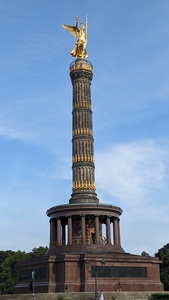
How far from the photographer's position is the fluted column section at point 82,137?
41.3m

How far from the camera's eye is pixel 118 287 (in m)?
34.0

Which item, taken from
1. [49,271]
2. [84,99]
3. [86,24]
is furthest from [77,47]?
[49,271]

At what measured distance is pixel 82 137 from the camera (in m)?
42.6

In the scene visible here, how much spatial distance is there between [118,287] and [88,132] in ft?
51.4

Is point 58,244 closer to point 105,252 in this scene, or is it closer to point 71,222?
point 71,222

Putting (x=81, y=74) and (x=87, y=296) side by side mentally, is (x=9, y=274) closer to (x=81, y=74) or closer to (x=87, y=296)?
(x=87, y=296)

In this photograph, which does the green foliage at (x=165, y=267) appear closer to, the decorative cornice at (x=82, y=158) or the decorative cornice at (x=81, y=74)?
the decorative cornice at (x=82, y=158)

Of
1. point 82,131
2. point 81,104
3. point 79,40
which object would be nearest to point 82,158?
point 82,131

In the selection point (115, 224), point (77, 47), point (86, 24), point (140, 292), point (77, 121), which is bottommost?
point (140, 292)

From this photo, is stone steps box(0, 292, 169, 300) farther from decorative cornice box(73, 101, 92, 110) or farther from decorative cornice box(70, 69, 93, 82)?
decorative cornice box(70, 69, 93, 82)

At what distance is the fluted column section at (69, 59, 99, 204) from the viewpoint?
41.3 metres

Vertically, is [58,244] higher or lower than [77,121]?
lower

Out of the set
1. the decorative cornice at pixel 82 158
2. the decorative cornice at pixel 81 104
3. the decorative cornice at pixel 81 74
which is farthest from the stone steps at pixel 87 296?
the decorative cornice at pixel 81 74

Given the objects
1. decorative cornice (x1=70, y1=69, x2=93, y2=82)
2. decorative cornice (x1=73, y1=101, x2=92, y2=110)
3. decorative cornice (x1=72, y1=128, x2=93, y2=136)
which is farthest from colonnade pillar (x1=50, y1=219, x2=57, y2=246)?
decorative cornice (x1=70, y1=69, x2=93, y2=82)
